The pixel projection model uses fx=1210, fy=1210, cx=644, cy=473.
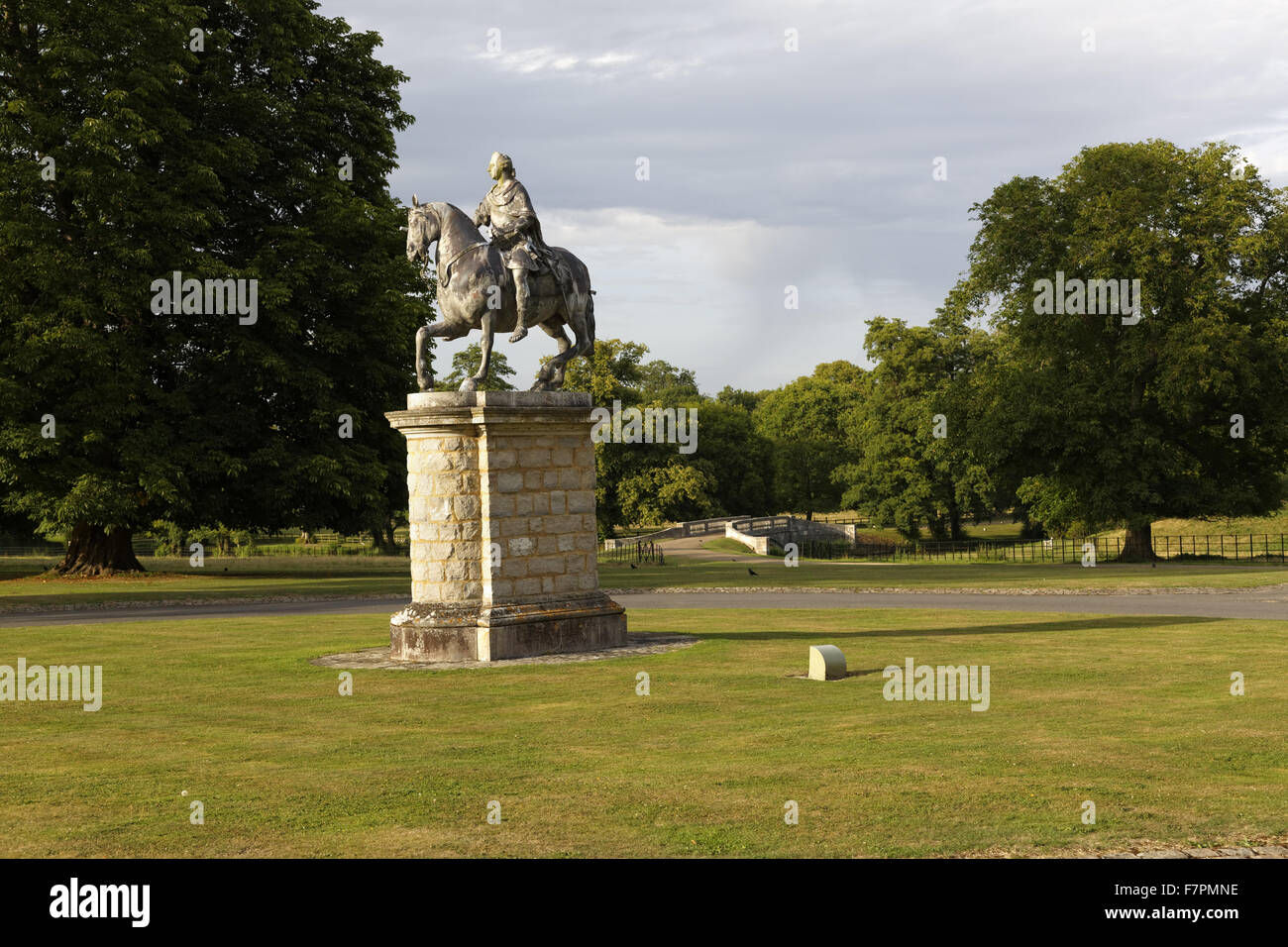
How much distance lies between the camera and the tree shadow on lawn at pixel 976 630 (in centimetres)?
1928

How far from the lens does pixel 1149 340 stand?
43219 millimetres

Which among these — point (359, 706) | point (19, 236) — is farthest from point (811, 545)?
point (359, 706)

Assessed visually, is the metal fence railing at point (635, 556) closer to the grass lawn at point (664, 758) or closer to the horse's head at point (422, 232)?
the horse's head at point (422, 232)

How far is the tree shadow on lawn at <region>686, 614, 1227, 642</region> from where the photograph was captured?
19.3 m

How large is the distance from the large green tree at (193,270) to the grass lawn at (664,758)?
61.1 feet

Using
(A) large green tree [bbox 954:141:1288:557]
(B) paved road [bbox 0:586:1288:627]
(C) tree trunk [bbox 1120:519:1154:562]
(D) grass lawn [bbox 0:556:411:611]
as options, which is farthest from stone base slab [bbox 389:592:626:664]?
(C) tree trunk [bbox 1120:519:1154:562]

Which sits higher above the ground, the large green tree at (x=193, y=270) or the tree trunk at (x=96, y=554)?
the large green tree at (x=193, y=270)

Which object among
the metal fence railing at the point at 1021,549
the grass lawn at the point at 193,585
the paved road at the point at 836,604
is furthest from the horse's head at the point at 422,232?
the metal fence railing at the point at 1021,549

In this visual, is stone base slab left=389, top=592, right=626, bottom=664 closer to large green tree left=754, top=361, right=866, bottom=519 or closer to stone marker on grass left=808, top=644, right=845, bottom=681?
stone marker on grass left=808, top=644, right=845, bottom=681

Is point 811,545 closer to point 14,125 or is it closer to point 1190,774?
→ point 14,125

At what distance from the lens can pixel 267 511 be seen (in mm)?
37969

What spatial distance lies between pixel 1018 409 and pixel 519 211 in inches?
1195

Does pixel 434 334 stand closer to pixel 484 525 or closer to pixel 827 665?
pixel 484 525

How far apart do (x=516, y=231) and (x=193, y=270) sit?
67.4ft
